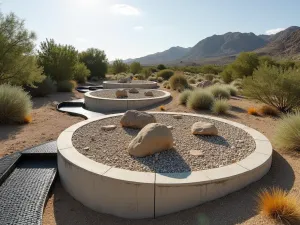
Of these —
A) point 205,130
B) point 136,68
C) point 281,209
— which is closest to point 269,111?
point 205,130

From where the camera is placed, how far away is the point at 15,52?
1228 cm

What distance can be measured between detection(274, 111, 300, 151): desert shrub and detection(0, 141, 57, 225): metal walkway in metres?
4.61

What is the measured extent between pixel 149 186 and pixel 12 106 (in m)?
6.26

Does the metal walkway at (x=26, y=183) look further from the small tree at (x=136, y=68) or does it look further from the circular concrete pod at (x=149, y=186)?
the small tree at (x=136, y=68)

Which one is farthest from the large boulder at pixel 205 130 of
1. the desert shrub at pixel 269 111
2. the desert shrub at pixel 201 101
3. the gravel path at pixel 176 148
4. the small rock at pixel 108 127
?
the desert shrub at pixel 269 111

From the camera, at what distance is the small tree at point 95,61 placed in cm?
2924

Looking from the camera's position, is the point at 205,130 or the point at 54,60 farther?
the point at 54,60

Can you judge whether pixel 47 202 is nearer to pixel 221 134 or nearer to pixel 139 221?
pixel 139 221

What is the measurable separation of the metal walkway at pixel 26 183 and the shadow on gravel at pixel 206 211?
9.7 inches

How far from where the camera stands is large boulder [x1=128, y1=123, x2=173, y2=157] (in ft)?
14.3

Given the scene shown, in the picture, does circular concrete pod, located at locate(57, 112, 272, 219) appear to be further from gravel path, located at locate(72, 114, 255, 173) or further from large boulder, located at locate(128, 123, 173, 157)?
large boulder, located at locate(128, 123, 173, 157)

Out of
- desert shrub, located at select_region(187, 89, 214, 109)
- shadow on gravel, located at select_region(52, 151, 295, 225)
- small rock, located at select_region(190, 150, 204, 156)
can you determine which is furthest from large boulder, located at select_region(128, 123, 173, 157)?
desert shrub, located at select_region(187, 89, 214, 109)

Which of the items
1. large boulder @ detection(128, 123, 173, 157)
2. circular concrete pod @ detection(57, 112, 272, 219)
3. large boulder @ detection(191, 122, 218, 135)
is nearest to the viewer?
circular concrete pod @ detection(57, 112, 272, 219)

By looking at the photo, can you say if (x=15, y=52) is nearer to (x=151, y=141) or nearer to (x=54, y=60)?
(x=54, y=60)
